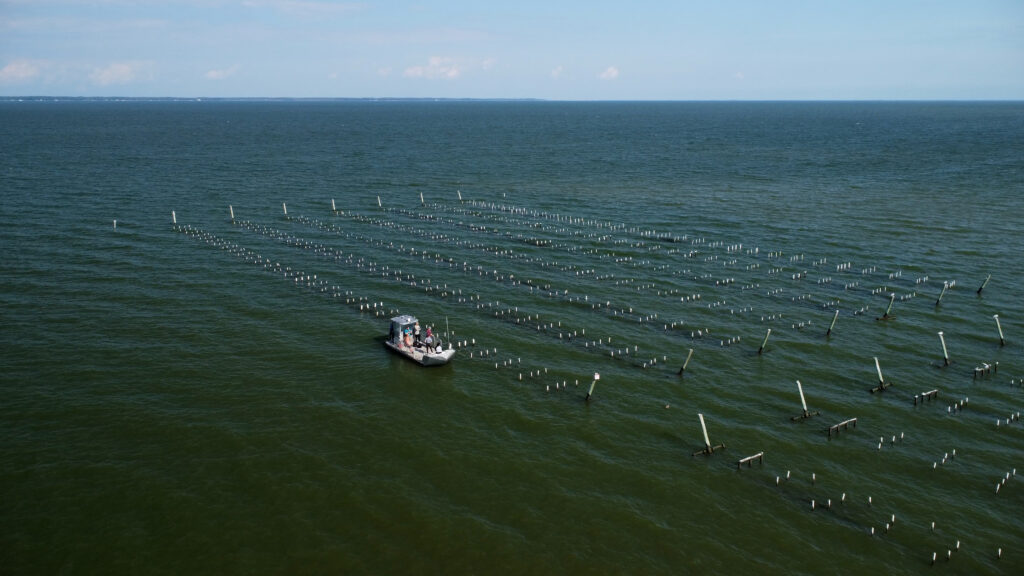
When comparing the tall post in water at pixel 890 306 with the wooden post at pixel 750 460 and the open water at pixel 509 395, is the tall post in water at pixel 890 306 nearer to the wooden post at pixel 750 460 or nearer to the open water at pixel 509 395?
the open water at pixel 509 395

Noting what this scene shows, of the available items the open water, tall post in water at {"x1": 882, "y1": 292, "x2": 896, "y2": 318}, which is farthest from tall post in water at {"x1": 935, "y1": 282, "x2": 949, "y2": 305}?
tall post in water at {"x1": 882, "y1": 292, "x2": 896, "y2": 318}

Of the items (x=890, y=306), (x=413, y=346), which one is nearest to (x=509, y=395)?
(x=413, y=346)

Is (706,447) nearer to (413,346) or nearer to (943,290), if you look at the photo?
(413,346)

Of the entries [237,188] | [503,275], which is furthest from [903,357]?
[237,188]

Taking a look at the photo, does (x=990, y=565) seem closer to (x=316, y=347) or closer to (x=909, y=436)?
(x=909, y=436)

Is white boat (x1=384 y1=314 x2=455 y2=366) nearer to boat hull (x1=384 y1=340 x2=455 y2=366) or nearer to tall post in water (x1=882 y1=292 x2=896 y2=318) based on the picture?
boat hull (x1=384 y1=340 x2=455 y2=366)

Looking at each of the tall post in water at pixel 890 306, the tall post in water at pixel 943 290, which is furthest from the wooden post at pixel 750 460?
the tall post in water at pixel 943 290
